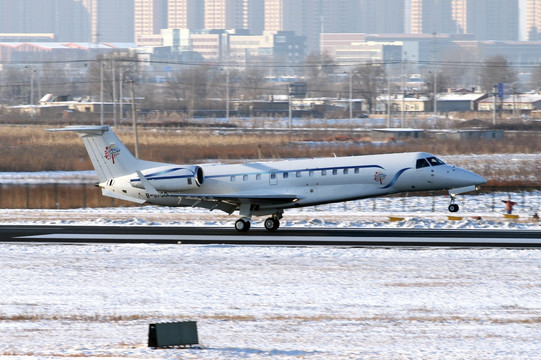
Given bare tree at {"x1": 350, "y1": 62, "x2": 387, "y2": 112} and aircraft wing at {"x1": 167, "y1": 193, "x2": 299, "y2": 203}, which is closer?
aircraft wing at {"x1": 167, "y1": 193, "x2": 299, "y2": 203}

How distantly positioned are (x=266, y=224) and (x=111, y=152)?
6524 millimetres

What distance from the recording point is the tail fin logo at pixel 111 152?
34.2 metres

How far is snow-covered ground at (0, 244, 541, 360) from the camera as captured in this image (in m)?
16.5

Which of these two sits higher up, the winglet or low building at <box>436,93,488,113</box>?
low building at <box>436,93,488,113</box>

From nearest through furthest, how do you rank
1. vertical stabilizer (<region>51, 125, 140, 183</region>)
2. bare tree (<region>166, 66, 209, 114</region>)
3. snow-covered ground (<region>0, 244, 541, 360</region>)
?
snow-covered ground (<region>0, 244, 541, 360</region>) < vertical stabilizer (<region>51, 125, 140, 183</region>) < bare tree (<region>166, 66, 209, 114</region>)

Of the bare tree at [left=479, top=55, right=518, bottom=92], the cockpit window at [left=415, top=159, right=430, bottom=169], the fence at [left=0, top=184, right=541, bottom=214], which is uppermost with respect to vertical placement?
the bare tree at [left=479, top=55, right=518, bottom=92]

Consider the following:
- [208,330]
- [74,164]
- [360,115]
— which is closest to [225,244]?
[208,330]

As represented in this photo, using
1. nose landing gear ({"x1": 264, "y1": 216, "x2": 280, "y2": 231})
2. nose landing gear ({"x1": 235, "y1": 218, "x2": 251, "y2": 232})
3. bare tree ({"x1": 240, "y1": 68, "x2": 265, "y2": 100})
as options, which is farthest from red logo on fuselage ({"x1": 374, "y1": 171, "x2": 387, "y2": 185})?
bare tree ({"x1": 240, "y1": 68, "x2": 265, "y2": 100})

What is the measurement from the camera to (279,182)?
32750 mm

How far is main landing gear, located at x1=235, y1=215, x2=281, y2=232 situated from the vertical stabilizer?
14.9 feet

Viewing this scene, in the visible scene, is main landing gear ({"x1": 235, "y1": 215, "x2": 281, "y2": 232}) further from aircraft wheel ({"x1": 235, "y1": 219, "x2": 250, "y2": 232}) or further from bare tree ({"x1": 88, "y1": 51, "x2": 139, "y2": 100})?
bare tree ({"x1": 88, "y1": 51, "x2": 139, "y2": 100})

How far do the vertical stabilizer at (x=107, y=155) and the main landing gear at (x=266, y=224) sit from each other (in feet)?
14.9

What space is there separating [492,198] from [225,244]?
17751 millimetres

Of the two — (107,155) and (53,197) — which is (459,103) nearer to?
(53,197)
